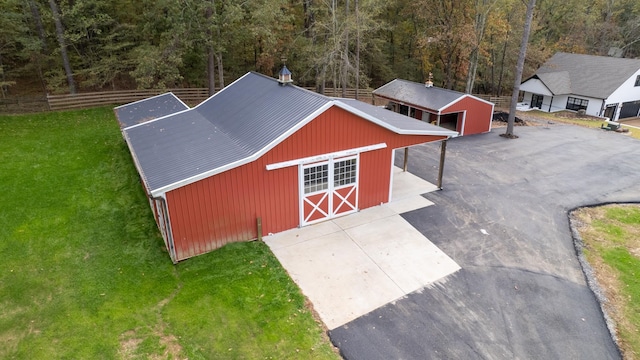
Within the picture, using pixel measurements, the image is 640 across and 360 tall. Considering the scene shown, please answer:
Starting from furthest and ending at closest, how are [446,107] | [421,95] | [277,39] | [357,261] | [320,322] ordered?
[277,39]
[421,95]
[446,107]
[357,261]
[320,322]

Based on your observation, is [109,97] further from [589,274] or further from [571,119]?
[571,119]

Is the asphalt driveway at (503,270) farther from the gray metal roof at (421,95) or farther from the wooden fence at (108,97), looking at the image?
the wooden fence at (108,97)

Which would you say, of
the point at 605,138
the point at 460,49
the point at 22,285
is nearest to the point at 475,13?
the point at 460,49

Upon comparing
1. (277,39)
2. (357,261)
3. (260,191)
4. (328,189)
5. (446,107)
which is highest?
(277,39)

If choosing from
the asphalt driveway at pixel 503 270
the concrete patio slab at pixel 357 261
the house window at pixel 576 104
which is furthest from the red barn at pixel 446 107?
the house window at pixel 576 104

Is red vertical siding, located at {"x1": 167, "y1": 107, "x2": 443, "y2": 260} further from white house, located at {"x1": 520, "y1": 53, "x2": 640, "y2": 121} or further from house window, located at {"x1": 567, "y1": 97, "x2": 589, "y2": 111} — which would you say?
house window, located at {"x1": 567, "y1": 97, "x2": 589, "y2": 111}

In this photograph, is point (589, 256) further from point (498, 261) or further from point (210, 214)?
point (210, 214)

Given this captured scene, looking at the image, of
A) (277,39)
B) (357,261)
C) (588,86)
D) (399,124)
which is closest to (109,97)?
(277,39)
